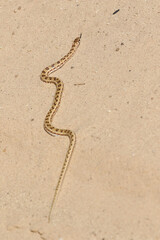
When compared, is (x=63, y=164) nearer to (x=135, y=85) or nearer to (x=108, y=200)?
(x=108, y=200)

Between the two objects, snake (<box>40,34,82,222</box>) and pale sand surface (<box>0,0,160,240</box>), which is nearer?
pale sand surface (<box>0,0,160,240</box>)

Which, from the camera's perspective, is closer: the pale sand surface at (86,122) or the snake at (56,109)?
the pale sand surface at (86,122)

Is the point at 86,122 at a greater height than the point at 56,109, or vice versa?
the point at 56,109

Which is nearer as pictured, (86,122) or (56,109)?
(86,122)
